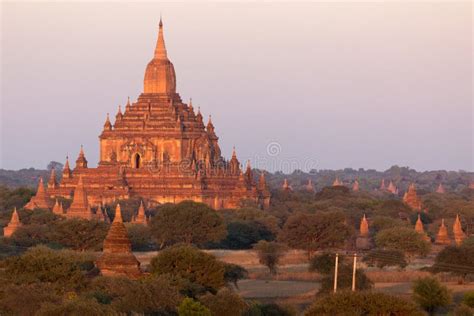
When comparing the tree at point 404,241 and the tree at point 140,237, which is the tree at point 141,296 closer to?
the tree at point 140,237

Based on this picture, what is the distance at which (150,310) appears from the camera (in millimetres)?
42688

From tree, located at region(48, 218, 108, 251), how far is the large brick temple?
1607 centimetres

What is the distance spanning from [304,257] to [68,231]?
30.0ft

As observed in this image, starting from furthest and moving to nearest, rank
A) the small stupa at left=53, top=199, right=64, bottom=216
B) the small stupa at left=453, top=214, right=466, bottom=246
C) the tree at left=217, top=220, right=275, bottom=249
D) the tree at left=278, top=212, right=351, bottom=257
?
the small stupa at left=53, top=199, right=64, bottom=216 < the small stupa at left=453, top=214, right=466, bottom=246 < the tree at left=217, top=220, right=275, bottom=249 < the tree at left=278, top=212, right=351, bottom=257

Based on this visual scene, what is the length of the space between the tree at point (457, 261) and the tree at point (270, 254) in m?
5.43

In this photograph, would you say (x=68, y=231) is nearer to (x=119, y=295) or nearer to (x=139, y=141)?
(x=139, y=141)

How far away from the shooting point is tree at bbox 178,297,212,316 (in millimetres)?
41375

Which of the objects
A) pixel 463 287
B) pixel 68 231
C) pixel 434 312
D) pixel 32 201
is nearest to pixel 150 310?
pixel 434 312

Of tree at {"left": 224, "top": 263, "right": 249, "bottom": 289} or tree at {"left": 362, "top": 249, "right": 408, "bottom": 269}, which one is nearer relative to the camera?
tree at {"left": 224, "top": 263, "right": 249, "bottom": 289}

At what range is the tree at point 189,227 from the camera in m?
75.2

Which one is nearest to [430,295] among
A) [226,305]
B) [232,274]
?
[232,274]

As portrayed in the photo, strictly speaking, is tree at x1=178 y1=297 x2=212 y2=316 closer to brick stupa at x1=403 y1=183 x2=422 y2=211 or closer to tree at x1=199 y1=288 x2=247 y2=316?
tree at x1=199 y1=288 x2=247 y2=316

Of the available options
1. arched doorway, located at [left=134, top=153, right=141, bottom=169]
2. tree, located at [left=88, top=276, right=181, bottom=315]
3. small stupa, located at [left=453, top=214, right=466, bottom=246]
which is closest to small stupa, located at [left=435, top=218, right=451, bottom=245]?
small stupa, located at [left=453, top=214, right=466, bottom=246]

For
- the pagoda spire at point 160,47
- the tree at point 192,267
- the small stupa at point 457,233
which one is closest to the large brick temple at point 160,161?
the pagoda spire at point 160,47
